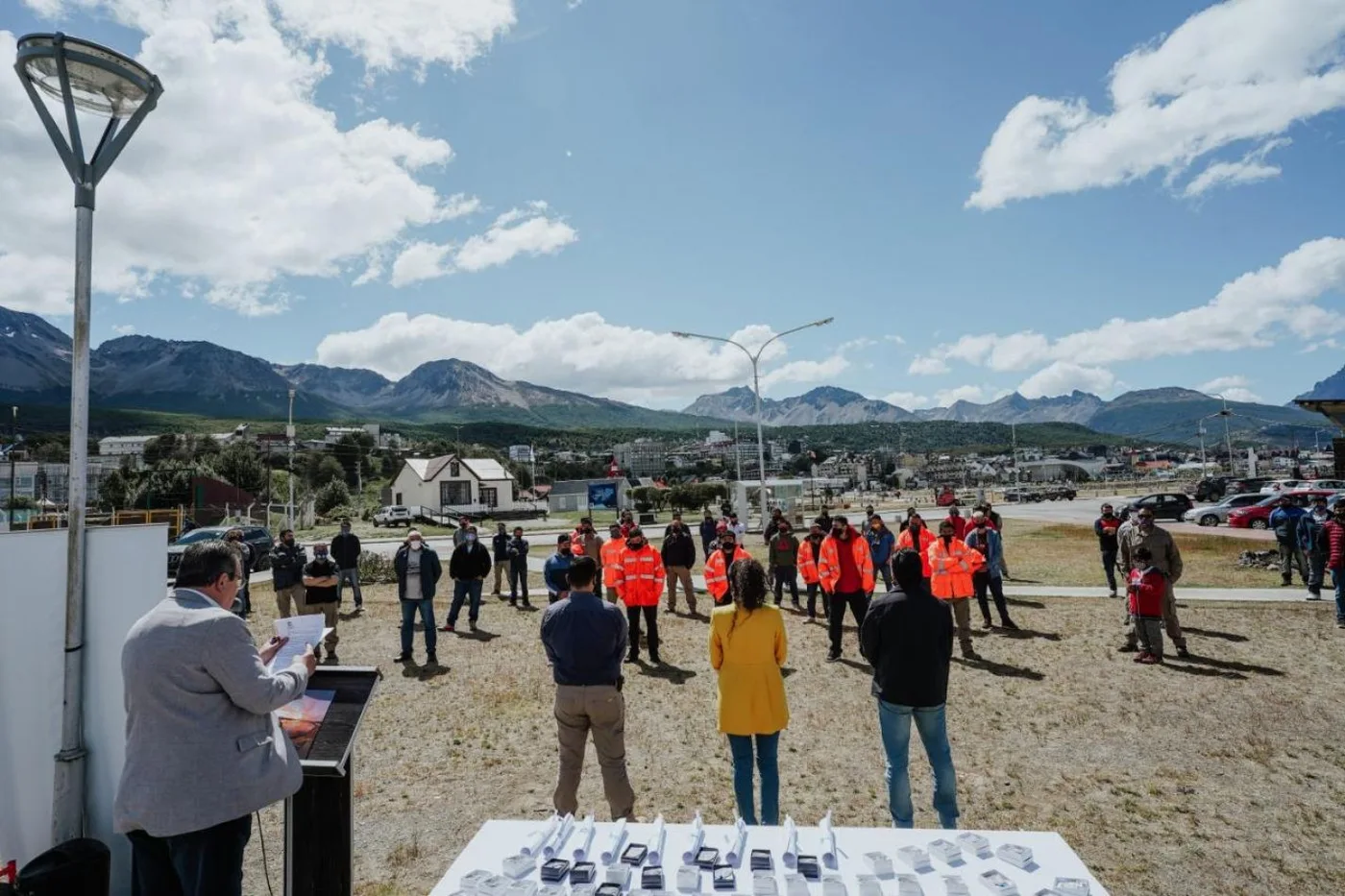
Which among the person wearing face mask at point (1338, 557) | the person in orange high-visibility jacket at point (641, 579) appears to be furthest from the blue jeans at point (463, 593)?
the person wearing face mask at point (1338, 557)

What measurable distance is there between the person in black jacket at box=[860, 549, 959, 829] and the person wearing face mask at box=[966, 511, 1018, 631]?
6.70 m

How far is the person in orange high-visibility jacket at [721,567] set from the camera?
1000cm

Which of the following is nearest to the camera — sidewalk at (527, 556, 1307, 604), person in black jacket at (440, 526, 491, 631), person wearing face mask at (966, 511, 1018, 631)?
person wearing face mask at (966, 511, 1018, 631)

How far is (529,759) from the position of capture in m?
6.57

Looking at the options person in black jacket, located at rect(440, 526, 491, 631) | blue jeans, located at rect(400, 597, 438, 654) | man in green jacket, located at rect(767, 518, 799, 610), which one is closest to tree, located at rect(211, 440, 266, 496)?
person in black jacket, located at rect(440, 526, 491, 631)

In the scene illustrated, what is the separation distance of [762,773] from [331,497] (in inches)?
2745

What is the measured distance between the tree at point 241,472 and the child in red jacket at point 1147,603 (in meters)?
79.3

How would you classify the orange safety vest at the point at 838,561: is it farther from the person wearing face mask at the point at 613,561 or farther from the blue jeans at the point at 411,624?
the blue jeans at the point at 411,624

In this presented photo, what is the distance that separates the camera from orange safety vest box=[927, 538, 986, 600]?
9.41 metres

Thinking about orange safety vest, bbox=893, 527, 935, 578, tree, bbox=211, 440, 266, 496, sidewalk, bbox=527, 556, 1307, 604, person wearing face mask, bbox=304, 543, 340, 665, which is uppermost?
tree, bbox=211, 440, 266, 496

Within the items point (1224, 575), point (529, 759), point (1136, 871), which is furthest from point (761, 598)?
point (1224, 575)

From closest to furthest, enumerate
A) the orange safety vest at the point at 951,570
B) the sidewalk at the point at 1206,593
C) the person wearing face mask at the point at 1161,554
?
the person wearing face mask at the point at 1161,554
the orange safety vest at the point at 951,570
the sidewalk at the point at 1206,593

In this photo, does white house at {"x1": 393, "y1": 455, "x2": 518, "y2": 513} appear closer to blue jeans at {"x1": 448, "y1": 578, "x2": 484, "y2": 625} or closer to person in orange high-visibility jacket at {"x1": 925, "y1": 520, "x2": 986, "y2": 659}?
blue jeans at {"x1": 448, "y1": 578, "x2": 484, "y2": 625}

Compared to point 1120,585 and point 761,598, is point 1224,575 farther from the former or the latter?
point 761,598
